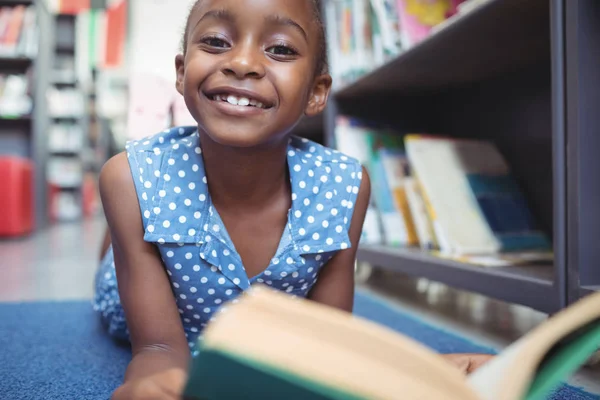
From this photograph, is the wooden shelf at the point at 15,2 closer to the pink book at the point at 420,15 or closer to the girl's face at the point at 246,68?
the pink book at the point at 420,15

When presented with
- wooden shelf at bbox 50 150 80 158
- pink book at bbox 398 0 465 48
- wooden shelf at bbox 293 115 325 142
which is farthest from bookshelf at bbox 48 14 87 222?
pink book at bbox 398 0 465 48

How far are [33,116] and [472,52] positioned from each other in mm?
3040

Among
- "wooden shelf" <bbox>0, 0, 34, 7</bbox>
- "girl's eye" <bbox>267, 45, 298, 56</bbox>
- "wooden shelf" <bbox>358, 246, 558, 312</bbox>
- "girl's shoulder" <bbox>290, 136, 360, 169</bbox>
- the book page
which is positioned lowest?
"wooden shelf" <bbox>358, 246, 558, 312</bbox>

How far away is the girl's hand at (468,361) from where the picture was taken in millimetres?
605

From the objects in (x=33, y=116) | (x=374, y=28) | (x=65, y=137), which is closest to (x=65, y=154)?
(x=65, y=137)

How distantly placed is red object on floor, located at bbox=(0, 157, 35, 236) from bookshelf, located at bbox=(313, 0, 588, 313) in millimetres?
2004

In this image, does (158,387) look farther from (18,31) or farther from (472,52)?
(18,31)

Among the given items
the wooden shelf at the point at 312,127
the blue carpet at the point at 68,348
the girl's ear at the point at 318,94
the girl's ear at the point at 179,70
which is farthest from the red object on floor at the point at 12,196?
the girl's ear at the point at 318,94

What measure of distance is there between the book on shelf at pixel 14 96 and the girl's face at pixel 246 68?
3157 millimetres

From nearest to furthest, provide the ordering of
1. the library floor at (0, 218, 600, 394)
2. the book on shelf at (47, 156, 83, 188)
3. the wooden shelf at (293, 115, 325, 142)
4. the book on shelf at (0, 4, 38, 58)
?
the library floor at (0, 218, 600, 394) < the wooden shelf at (293, 115, 325, 142) < the book on shelf at (0, 4, 38, 58) < the book on shelf at (47, 156, 83, 188)

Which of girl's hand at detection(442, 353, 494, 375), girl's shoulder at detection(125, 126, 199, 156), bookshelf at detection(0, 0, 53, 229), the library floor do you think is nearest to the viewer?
girl's hand at detection(442, 353, 494, 375)

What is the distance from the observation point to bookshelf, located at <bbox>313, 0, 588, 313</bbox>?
2.27 ft

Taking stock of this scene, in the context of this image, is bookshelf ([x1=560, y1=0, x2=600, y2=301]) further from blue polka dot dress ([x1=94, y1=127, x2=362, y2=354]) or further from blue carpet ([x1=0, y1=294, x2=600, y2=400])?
blue polka dot dress ([x1=94, y1=127, x2=362, y2=354])

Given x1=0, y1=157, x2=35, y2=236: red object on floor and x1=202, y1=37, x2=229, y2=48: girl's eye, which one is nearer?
x1=202, y1=37, x2=229, y2=48: girl's eye
